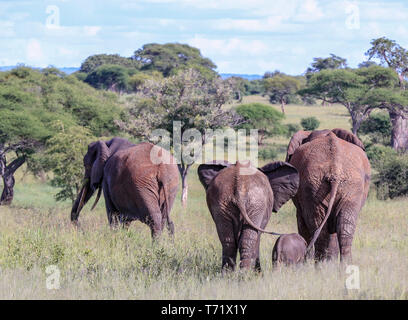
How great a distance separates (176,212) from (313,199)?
8.43 m

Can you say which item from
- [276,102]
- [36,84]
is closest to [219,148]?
[36,84]

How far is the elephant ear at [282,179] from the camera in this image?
20.0ft

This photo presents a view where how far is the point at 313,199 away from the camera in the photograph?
6.51 meters

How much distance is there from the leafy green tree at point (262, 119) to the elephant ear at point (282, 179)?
27.6 meters

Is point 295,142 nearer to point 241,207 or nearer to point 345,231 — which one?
point 345,231

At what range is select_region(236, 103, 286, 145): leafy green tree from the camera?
3409 centimetres

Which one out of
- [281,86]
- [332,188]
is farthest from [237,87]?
[332,188]

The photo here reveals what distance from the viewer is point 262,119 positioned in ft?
113

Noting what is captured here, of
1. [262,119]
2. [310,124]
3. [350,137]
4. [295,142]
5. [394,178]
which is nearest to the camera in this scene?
[350,137]

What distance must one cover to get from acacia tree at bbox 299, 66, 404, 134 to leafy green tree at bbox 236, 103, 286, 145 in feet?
9.64

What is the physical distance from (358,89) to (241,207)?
25.9 metres

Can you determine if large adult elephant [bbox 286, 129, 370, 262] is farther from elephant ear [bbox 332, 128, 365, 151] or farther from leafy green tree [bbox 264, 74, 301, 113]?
leafy green tree [bbox 264, 74, 301, 113]

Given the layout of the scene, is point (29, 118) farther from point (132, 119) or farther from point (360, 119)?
point (360, 119)

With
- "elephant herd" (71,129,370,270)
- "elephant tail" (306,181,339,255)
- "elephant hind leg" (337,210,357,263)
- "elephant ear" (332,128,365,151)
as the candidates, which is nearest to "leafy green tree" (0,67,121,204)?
"elephant ear" (332,128,365,151)
